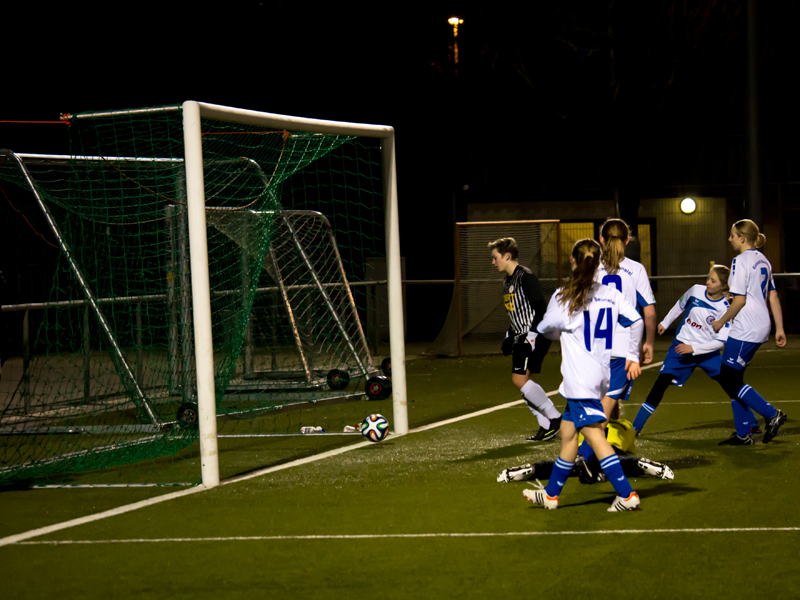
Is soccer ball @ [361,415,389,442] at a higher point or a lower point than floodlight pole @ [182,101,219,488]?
lower

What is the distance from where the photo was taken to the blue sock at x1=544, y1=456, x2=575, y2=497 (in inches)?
234

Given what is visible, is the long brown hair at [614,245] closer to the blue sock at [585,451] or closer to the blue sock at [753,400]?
the blue sock at [585,451]

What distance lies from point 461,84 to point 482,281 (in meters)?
6.52

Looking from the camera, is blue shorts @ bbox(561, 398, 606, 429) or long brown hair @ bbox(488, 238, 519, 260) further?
long brown hair @ bbox(488, 238, 519, 260)

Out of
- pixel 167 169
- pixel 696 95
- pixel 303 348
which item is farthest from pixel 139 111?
pixel 696 95

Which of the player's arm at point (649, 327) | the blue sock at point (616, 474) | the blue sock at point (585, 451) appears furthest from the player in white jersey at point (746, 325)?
the blue sock at point (616, 474)

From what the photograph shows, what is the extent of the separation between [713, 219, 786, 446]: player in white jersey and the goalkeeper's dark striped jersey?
1502 millimetres

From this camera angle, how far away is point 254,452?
8.48 meters

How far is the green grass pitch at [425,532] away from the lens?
4.71 metres

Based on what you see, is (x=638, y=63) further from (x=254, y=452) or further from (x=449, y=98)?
(x=254, y=452)

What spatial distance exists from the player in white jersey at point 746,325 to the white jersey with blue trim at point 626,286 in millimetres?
887

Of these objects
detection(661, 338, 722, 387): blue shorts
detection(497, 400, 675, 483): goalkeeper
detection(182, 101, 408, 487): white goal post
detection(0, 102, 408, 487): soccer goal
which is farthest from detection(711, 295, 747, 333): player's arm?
detection(182, 101, 408, 487): white goal post

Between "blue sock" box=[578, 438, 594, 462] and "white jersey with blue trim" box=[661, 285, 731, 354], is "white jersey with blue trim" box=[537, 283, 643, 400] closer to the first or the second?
"blue sock" box=[578, 438, 594, 462]

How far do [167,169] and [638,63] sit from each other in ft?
41.0
